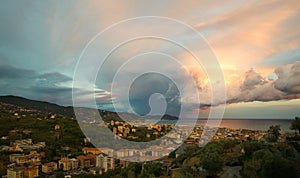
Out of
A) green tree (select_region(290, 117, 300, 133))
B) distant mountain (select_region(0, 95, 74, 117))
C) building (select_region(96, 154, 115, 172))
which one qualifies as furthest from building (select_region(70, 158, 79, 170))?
distant mountain (select_region(0, 95, 74, 117))

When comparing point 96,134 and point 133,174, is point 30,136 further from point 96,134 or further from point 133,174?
point 133,174

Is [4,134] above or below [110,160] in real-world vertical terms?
above

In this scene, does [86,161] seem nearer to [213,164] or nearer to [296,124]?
[213,164]

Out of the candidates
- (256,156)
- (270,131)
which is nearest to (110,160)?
(270,131)

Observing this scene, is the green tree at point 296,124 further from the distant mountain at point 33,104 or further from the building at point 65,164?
the distant mountain at point 33,104

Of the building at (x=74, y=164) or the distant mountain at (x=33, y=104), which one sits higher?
the distant mountain at (x=33, y=104)

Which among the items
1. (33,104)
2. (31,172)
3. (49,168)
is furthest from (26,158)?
(33,104)

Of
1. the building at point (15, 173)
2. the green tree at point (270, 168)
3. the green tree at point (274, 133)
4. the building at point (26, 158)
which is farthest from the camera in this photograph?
the building at point (26, 158)

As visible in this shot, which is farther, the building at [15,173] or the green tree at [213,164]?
the building at [15,173]

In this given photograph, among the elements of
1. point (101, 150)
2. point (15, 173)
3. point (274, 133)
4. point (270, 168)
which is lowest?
point (15, 173)

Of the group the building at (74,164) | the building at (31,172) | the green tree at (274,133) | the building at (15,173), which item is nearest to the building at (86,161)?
the building at (74,164)

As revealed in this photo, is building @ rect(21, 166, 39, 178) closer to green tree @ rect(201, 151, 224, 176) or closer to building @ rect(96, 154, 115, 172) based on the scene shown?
building @ rect(96, 154, 115, 172)
